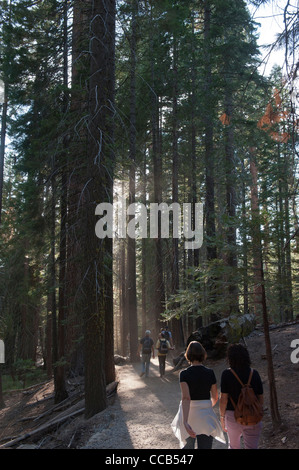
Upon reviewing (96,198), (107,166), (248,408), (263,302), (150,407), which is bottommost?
(150,407)

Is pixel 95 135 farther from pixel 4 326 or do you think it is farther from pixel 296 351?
pixel 4 326

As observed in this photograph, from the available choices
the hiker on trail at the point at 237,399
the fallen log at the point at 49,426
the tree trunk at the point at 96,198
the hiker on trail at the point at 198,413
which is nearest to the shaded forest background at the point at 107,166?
the tree trunk at the point at 96,198

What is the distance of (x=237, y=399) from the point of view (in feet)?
13.2

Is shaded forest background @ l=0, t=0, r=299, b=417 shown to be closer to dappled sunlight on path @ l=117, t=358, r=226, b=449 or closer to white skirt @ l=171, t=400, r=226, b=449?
dappled sunlight on path @ l=117, t=358, r=226, b=449

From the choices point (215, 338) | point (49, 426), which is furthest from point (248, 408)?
point (215, 338)

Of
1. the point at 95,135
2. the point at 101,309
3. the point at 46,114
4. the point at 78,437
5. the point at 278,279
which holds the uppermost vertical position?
Result: the point at 46,114

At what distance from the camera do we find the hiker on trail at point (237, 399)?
13.1ft

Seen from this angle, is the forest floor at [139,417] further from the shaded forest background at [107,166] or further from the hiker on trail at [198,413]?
the hiker on trail at [198,413]

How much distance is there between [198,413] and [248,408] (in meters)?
0.60

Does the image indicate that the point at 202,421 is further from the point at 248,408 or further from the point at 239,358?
the point at 239,358

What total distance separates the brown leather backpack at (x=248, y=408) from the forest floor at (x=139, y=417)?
248 centimetres

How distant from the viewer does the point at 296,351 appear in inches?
430

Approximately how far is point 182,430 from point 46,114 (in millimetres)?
10641
